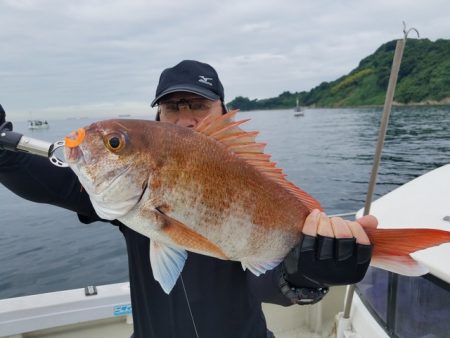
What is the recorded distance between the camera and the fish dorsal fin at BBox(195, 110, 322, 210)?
1.71 metres

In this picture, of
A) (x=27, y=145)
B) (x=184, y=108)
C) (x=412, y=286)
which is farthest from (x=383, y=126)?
(x=27, y=145)

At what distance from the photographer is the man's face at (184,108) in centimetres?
254

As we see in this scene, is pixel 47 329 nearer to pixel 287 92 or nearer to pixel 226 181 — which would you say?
pixel 226 181

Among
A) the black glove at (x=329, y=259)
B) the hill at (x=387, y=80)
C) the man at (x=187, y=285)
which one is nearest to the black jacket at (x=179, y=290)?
the man at (x=187, y=285)

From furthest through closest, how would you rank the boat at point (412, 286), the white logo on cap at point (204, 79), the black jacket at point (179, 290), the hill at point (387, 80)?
the hill at point (387, 80), the white logo on cap at point (204, 79), the boat at point (412, 286), the black jacket at point (179, 290)

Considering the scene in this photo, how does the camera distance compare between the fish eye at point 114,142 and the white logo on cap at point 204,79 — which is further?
the white logo on cap at point 204,79

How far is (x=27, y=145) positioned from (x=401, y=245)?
5.69ft

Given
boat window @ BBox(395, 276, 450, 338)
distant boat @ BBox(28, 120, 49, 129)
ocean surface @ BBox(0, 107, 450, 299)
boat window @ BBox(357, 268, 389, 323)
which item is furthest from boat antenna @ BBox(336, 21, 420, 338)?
distant boat @ BBox(28, 120, 49, 129)

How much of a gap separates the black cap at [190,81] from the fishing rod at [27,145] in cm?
82

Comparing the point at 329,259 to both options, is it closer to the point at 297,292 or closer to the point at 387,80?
the point at 297,292

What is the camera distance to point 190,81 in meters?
2.51

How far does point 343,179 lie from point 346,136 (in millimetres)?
19835

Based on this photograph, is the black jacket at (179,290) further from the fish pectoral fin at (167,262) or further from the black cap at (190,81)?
the black cap at (190,81)

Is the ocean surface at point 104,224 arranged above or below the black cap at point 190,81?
below
